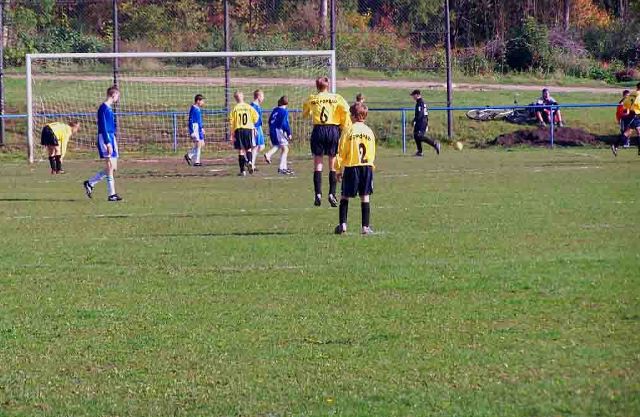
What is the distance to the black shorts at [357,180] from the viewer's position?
13.7 m

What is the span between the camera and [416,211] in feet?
55.6

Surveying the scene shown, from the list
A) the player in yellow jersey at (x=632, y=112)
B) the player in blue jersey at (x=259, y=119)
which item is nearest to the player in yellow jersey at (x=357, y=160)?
the player in blue jersey at (x=259, y=119)

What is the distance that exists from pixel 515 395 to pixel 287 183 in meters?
16.7

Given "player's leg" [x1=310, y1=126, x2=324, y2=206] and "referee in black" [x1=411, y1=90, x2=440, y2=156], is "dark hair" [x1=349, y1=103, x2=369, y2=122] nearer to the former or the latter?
"player's leg" [x1=310, y1=126, x2=324, y2=206]

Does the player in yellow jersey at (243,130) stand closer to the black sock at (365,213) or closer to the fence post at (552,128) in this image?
the fence post at (552,128)

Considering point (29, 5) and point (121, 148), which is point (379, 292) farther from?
point (29, 5)

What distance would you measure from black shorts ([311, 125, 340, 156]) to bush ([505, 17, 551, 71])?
29380mm

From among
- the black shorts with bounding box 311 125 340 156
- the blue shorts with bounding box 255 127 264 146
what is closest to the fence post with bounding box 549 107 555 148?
the blue shorts with bounding box 255 127 264 146

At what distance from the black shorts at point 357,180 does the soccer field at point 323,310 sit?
536 millimetres

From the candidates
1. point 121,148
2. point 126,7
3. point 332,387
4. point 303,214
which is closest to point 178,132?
point 121,148

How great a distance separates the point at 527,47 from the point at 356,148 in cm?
3435

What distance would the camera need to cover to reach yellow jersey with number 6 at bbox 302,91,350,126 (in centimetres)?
1814

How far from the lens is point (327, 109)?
18.4 metres

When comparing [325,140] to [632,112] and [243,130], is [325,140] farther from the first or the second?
[632,112]
